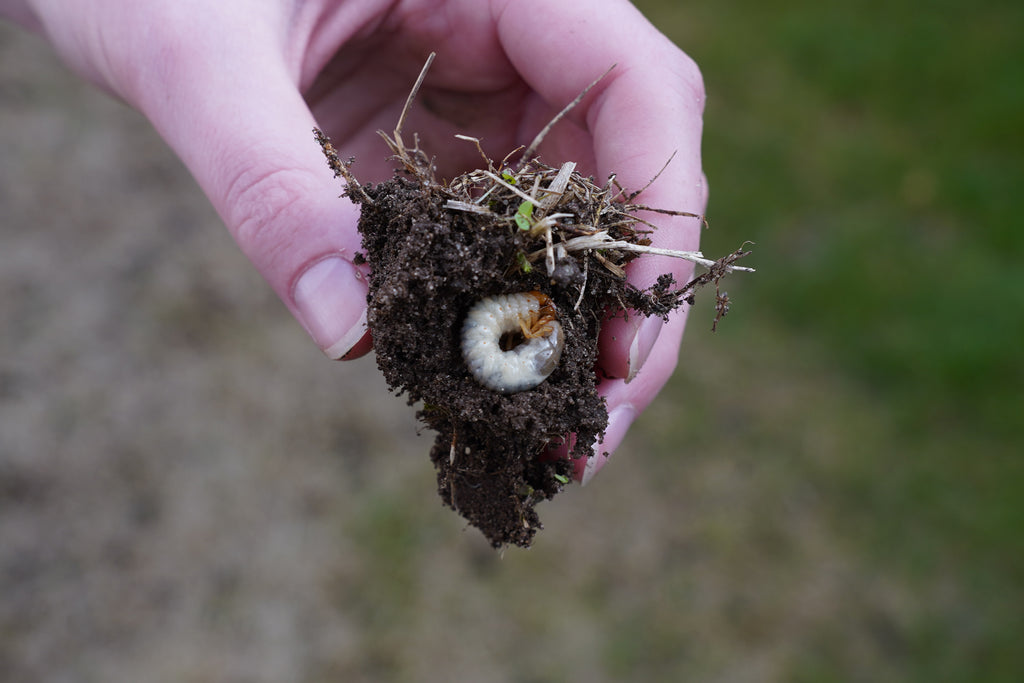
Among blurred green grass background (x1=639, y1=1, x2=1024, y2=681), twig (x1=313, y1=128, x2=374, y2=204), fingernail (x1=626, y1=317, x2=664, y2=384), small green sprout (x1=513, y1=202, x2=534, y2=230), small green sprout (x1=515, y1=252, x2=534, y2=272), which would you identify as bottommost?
blurred green grass background (x1=639, y1=1, x2=1024, y2=681)

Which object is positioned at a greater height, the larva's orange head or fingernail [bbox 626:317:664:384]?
the larva's orange head

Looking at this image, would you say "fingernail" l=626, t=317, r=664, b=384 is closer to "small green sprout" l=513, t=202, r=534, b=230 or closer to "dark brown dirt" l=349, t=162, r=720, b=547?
"dark brown dirt" l=349, t=162, r=720, b=547

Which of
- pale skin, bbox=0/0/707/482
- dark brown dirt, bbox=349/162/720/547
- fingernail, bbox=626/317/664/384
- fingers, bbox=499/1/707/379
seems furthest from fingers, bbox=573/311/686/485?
dark brown dirt, bbox=349/162/720/547

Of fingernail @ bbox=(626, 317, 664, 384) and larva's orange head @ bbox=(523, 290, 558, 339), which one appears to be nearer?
larva's orange head @ bbox=(523, 290, 558, 339)

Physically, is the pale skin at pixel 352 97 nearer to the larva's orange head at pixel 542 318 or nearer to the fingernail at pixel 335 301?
the fingernail at pixel 335 301

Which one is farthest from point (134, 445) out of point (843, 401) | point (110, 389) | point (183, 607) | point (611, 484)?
point (843, 401)

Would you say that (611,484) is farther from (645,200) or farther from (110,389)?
(110,389)

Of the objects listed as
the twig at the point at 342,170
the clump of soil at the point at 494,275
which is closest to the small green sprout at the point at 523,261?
the clump of soil at the point at 494,275
